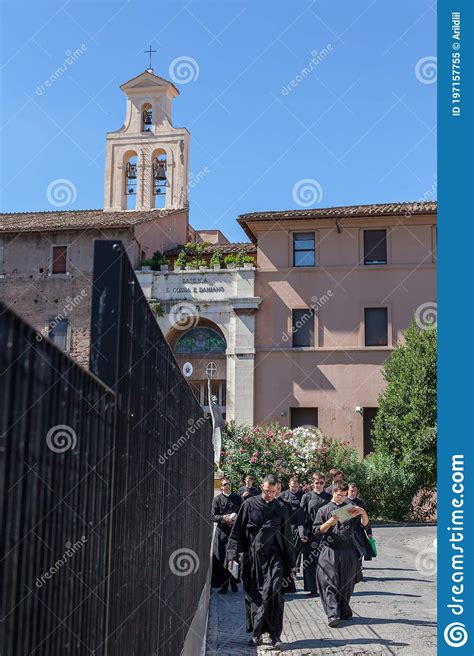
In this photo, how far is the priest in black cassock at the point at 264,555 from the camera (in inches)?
408

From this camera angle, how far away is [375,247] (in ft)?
130

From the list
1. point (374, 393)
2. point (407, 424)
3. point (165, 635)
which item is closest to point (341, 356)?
point (374, 393)

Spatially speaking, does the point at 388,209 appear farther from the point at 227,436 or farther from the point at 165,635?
the point at 165,635

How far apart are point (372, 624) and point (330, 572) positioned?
34.4 inches

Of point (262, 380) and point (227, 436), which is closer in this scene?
point (227, 436)

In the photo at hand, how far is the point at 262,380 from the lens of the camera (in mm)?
38969

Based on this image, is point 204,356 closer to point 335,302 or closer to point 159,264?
point 159,264

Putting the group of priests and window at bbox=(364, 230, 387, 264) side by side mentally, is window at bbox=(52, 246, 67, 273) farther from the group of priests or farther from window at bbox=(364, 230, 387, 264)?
the group of priests

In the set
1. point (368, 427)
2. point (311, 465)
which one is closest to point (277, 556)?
point (311, 465)

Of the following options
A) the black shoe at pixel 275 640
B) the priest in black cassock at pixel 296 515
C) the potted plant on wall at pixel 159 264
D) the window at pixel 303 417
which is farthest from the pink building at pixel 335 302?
the black shoe at pixel 275 640

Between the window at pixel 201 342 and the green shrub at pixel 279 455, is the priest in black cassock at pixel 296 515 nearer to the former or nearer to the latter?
the green shrub at pixel 279 455

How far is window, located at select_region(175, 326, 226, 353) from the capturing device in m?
40.4

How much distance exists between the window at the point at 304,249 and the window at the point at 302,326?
2327 mm

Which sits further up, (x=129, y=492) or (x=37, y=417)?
(x=37, y=417)
